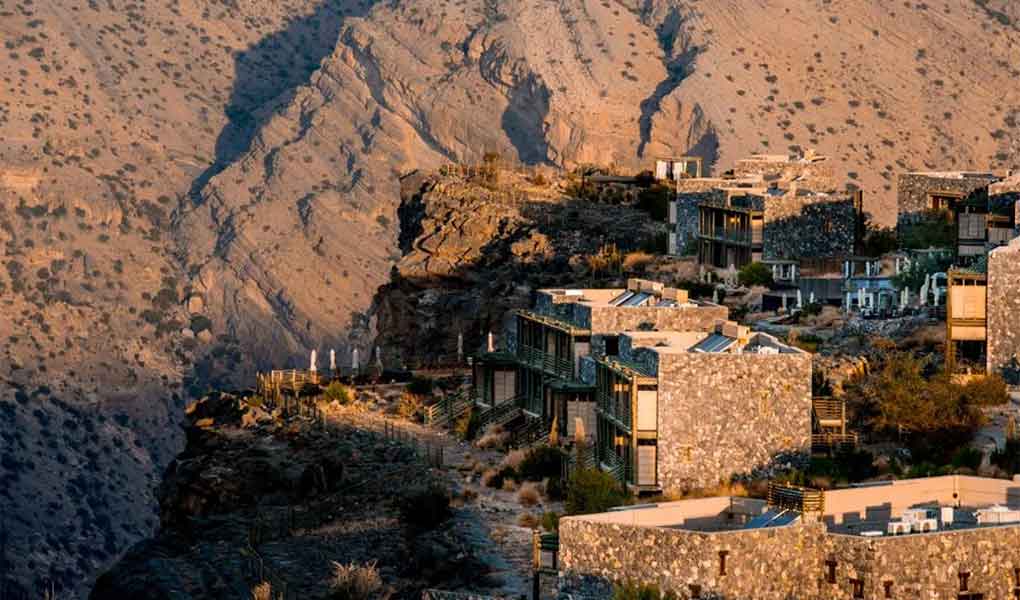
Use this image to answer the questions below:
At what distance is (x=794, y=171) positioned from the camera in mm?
107750

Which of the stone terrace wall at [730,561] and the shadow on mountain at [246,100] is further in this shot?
the shadow on mountain at [246,100]

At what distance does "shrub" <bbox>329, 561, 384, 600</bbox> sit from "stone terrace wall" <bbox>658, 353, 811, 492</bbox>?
590 cm

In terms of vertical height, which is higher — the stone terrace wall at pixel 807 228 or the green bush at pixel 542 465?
the stone terrace wall at pixel 807 228

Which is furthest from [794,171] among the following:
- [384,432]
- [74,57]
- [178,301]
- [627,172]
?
[74,57]

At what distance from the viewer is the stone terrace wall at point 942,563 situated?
51906mm

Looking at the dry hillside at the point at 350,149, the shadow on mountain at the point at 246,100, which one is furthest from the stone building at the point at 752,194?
the shadow on mountain at the point at 246,100

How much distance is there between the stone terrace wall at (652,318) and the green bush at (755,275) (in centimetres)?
1632

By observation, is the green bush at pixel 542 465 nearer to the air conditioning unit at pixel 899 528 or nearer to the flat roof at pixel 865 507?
the flat roof at pixel 865 507

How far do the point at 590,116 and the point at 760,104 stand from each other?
317 inches

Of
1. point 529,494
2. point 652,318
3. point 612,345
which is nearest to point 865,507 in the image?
point 529,494

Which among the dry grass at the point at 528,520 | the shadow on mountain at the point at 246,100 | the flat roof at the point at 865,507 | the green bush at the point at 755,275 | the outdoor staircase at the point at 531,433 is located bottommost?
the shadow on mountain at the point at 246,100

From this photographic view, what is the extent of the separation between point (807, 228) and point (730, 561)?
1741 inches

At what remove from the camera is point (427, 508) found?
6944cm

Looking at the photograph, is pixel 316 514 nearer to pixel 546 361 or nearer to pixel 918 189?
pixel 546 361
